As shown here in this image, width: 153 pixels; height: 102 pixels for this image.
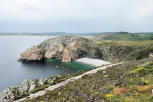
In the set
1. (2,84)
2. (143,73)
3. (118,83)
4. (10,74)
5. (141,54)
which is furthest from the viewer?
(141,54)

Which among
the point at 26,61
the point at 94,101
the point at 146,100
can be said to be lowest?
the point at 26,61

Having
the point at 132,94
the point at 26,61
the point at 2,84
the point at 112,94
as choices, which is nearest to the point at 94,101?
the point at 112,94

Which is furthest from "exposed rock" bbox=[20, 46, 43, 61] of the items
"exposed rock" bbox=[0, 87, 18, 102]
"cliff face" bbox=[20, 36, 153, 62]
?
"exposed rock" bbox=[0, 87, 18, 102]

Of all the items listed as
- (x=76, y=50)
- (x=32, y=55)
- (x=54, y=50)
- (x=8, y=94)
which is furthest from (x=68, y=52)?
(x=8, y=94)

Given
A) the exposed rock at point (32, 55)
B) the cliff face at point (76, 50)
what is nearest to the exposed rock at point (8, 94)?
the cliff face at point (76, 50)

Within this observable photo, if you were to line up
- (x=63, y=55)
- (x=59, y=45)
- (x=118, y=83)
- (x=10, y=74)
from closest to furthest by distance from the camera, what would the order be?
(x=118, y=83) < (x=10, y=74) < (x=63, y=55) < (x=59, y=45)

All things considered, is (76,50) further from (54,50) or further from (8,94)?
(8,94)

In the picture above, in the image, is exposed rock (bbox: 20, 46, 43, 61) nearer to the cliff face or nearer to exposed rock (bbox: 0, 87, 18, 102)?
the cliff face

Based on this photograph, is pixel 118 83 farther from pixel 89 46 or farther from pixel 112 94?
pixel 89 46

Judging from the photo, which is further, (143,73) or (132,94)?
(143,73)
